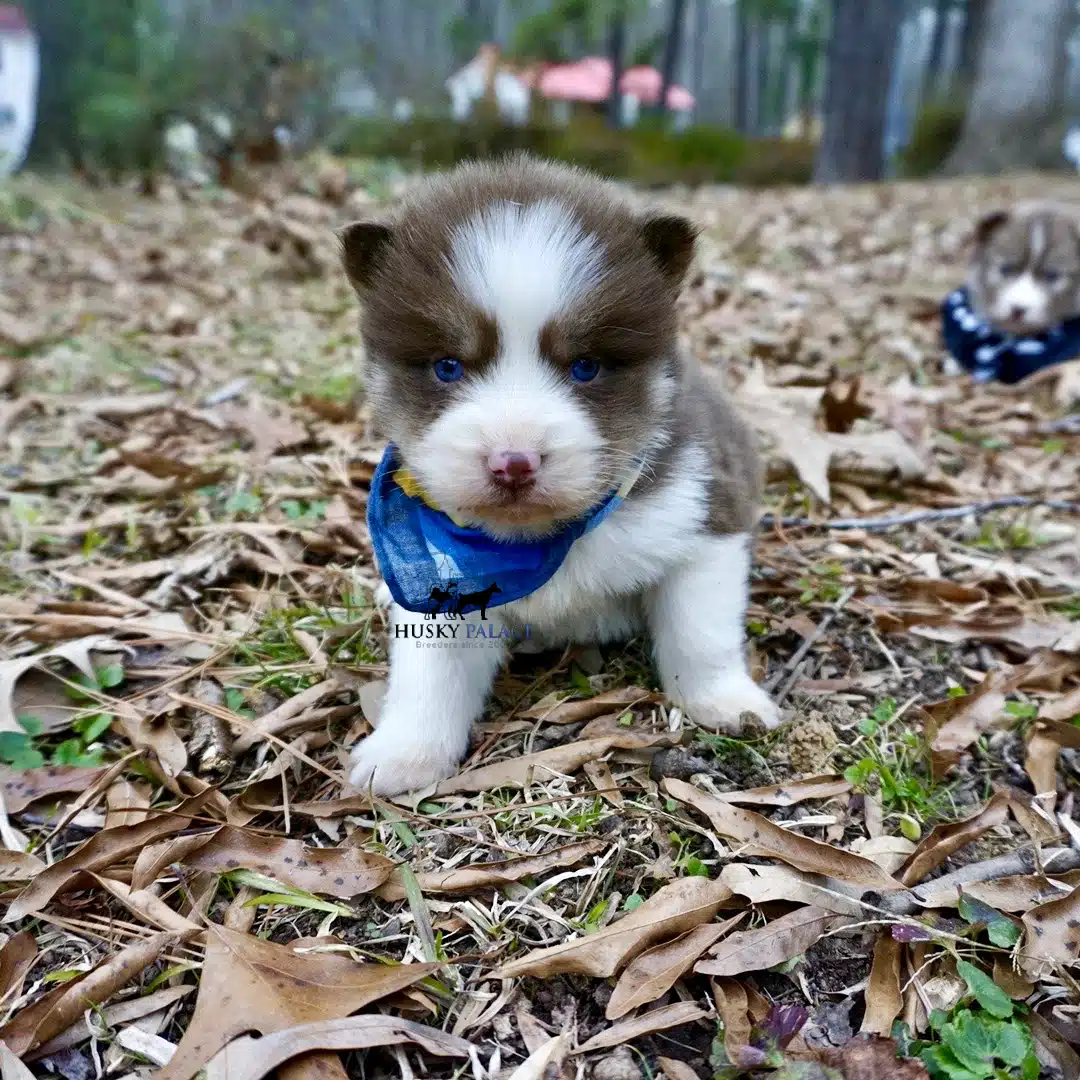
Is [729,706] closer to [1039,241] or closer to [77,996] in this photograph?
[77,996]

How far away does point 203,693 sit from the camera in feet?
9.28

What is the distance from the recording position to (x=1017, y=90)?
1589 cm

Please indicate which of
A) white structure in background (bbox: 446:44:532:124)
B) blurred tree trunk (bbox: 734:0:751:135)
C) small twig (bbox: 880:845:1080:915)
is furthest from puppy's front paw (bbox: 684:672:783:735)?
blurred tree trunk (bbox: 734:0:751:135)

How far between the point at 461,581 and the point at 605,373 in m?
0.68

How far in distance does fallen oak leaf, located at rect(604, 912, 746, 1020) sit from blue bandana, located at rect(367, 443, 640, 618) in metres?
0.95

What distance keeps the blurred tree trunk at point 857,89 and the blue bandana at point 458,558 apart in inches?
663

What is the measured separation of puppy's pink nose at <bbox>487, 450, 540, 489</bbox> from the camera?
204 cm

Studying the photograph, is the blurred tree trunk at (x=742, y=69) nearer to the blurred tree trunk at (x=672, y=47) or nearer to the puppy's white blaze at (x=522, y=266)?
the blurred tree trunk at (x=672, y=47)

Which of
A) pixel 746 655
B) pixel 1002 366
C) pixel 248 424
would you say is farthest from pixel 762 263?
pixel 746 655

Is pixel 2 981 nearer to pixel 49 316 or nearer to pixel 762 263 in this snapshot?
pixel 49 316

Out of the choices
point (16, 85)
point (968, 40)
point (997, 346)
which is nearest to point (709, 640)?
point (997, 346)

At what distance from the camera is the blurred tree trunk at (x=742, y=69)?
2018 cm

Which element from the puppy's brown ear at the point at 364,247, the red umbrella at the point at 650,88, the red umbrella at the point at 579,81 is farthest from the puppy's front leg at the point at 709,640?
the red umbrella at the point at 650,88

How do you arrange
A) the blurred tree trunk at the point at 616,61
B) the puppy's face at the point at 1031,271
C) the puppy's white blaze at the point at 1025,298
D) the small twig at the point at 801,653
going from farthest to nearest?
the blurred tree trunk at the point at 616,61 → the puppy's face at the point at 1031,271 → the puppy's white blaze at the point at 1025,298 → the small twig at the point at 801,653
